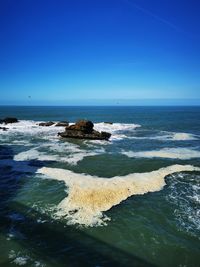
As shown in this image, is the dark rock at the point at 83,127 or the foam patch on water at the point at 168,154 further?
the dark rock at the point at 83,127

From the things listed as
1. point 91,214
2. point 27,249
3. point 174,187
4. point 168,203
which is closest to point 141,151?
point 174,187

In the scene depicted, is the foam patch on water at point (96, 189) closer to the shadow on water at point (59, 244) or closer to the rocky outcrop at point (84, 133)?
the shadow on water at point (59, 244)

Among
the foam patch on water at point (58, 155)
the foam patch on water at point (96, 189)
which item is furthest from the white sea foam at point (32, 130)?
the foam patch on water at point (96, 189)

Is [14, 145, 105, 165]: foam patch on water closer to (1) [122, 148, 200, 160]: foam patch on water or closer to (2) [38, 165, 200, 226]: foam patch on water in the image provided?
(2) [38, 165, 200, 226]: foam patch on water

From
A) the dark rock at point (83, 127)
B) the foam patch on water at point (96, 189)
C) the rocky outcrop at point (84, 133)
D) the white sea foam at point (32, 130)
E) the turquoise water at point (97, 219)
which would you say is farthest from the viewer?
the white sea foam at point (32, 130)

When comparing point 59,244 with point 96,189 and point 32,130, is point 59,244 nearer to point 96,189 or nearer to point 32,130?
point 96,189

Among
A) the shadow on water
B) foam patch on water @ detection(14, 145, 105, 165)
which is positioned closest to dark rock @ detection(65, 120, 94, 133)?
foam patch on water @ detection(14, 145, 105, 165)
